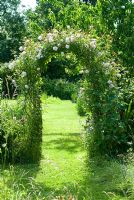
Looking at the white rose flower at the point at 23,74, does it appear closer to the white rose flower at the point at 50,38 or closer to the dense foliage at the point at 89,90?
the dense foliage at the point at 89,90

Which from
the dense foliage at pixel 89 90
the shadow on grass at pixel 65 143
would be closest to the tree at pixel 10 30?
the shadow on grass at pixel 65 143

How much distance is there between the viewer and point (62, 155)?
9867 millimetres

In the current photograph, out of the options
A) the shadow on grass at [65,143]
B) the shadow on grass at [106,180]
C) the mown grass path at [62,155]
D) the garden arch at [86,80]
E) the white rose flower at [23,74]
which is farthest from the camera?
the shadow on grass at [65,143]

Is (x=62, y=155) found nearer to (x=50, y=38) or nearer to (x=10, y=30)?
(x=50, y=38)

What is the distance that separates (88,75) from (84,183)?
105 inches

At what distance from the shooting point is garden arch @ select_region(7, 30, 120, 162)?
9008mm

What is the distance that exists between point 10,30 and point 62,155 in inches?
1257

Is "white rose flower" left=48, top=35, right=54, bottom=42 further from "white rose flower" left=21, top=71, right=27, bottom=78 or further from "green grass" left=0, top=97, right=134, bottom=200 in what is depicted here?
"green grass" left=0, top=97, right=134, bottom=200

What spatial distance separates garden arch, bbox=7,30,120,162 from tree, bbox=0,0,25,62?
26.4m

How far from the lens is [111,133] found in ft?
29.6

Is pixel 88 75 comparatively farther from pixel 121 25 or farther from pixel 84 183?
pixel 121 25

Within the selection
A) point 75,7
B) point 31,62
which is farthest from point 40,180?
point 75,7

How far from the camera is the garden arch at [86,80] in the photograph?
9008mm

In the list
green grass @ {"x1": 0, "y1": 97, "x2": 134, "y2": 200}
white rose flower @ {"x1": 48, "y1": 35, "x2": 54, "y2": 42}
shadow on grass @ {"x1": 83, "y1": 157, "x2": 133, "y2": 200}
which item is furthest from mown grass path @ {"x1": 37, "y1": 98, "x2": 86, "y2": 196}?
white rose flower @ {"x1": 48, "y1": 35, "x2": 54, "y2": 42}
